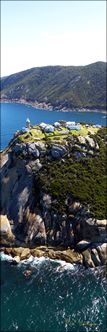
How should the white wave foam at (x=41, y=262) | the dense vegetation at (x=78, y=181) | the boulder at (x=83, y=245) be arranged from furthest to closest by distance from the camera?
the dense vegetation at (x=78, y=181) < the boulder at (x=83, y=245) < the white wave foam at (x=41, y=262)

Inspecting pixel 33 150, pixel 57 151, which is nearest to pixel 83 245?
pixel 57 151

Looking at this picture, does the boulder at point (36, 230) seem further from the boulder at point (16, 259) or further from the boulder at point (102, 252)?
the boulder at point (102, 252)

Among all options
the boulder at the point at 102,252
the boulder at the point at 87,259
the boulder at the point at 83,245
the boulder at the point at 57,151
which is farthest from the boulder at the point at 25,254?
the boulder at the point at 57,151

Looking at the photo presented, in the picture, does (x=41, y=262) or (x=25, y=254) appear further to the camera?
(x=25, y=254)

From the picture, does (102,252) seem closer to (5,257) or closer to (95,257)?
(95,257)

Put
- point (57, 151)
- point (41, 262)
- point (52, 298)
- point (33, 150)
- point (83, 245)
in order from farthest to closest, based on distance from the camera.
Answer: point (57, 151)
point (33, 150)
point (83, 245)
point (41, 262)
point (52, 298)

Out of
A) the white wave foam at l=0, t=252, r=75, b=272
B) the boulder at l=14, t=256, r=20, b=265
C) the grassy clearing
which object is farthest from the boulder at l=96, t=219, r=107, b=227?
the grassy clearing

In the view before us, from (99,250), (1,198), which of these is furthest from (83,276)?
(1,198)

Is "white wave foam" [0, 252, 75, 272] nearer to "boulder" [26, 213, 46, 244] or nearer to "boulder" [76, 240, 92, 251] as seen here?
"boulder" [76, 240, 92, 251]
